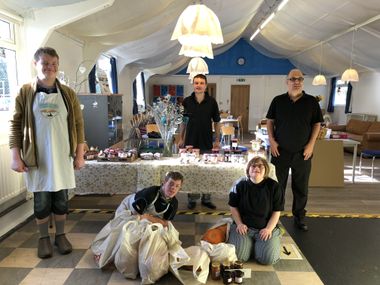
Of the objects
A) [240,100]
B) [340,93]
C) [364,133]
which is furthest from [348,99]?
[240,100]

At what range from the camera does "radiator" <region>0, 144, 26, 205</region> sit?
267cm

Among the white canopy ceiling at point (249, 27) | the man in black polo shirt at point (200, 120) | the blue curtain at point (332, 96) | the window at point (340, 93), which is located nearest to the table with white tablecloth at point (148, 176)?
the man in black polo shirt at point (200, 120)

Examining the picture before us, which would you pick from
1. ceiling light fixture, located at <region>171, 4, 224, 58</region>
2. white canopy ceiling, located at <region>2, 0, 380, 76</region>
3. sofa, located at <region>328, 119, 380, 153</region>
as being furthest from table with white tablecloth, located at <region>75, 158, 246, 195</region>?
sofa, located at <region>328, 119, 380, 153</region>

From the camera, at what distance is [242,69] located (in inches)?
488

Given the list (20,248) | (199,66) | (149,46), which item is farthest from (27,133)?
(149,46)

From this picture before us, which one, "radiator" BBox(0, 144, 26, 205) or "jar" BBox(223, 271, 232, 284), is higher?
"radiator" BBox(0, 144, 26, 205)

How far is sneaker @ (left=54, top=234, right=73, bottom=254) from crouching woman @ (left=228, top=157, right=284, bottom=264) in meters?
1.23

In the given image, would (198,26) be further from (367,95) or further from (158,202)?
(367,95)

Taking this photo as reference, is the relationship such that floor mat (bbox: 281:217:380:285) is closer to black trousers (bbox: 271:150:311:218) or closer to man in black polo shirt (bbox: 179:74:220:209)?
black trousers (bbox: 271:150:311:218)

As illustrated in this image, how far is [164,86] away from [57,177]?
1051 centimetres

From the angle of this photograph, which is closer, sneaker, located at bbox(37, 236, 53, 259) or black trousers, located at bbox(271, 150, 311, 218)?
sneaker, located at bbox(37, 236, 53, 259)

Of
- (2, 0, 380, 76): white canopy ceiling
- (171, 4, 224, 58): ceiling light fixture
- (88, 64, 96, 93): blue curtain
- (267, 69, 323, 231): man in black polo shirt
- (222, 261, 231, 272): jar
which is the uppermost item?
(2, 0, 380, 76): white canopy ceiling

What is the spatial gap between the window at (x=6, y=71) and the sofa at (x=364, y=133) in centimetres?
585

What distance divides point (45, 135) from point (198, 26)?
1289mm
